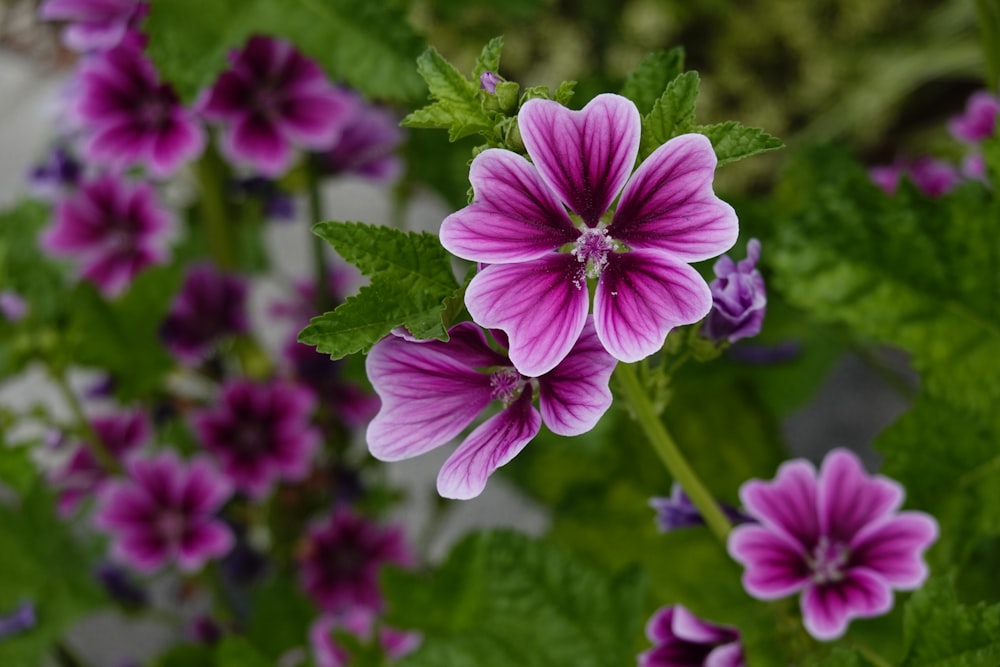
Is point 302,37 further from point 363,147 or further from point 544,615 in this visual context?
point 544,615

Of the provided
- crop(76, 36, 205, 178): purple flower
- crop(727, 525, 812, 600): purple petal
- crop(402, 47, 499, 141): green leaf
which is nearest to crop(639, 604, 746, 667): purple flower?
crop(727, 525, 812, 600): purple petal

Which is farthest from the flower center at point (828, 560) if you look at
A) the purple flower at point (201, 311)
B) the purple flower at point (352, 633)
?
the purple flower at point (201, 311)

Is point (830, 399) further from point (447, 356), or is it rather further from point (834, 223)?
point (447, 356)

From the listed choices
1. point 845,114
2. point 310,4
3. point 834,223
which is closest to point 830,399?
point 845,114

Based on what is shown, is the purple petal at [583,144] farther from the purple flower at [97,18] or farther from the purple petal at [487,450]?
the purple flower at [97,18]

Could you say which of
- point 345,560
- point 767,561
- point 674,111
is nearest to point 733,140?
point 674,111

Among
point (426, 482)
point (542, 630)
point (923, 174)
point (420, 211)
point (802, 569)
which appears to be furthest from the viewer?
point (420, 211)
